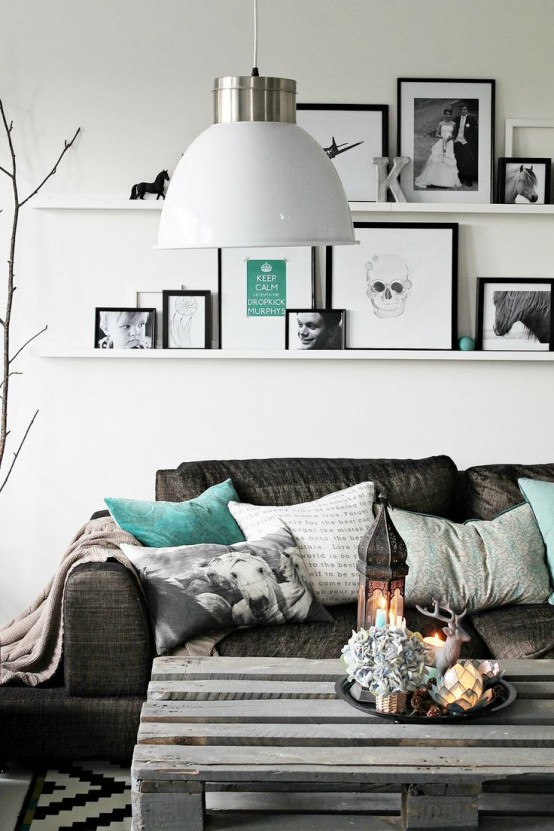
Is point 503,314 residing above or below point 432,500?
above

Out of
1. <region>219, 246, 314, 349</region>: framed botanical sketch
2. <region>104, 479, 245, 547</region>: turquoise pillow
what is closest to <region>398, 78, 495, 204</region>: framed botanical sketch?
<region>219, 246, 314, 349</region>: framed botanical sketch

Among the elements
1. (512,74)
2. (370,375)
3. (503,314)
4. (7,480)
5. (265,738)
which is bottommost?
(265,738)

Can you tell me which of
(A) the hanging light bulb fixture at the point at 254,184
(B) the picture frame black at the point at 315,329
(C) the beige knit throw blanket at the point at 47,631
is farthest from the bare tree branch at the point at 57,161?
(A) the hanging light bulb fixture at the point at 254,184

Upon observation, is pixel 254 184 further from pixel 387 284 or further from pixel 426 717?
pixel 387 284

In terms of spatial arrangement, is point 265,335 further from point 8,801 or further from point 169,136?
point 8,801

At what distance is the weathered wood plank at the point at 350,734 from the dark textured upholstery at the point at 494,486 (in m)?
1.43

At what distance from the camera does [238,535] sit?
127 inches

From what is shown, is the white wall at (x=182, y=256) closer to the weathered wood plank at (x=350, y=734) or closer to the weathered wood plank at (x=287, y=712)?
the weathered wood plank at (x=287, y=712)

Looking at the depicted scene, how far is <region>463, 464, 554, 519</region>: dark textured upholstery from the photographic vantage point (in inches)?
136

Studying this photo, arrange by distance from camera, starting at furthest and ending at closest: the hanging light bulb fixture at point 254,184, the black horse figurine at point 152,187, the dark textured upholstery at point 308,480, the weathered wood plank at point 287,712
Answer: the black horse figurine at point 152,187 < the dark textured upholstery at point 308,480 < the weathered wood plank at point 287,712 < the hanging light bulb fixture at point 254,184

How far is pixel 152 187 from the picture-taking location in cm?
371

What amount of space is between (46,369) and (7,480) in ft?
1.46

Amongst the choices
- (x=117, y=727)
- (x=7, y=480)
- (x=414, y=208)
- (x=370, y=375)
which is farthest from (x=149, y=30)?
(x=117, y=727)

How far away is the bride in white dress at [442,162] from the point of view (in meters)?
3.80
